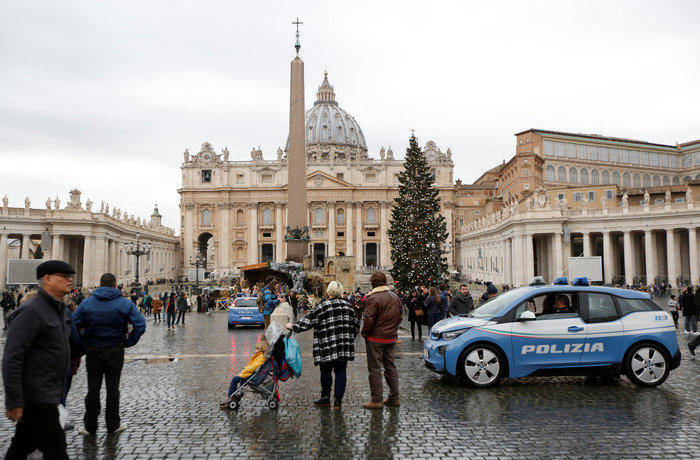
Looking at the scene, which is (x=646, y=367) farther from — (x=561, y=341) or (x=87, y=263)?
(x=87, y=263)

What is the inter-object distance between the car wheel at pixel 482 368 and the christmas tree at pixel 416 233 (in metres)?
18.9

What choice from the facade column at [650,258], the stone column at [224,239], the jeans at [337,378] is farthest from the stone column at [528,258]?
the stone column at [224,239]

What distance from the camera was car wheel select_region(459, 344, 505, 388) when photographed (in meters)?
7.73

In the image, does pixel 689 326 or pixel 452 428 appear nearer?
pixel 452 428

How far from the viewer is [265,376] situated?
6.72m

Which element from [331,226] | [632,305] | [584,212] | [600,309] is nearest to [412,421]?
[600,309]

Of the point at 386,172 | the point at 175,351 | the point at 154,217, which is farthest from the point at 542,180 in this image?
the point at 154,217

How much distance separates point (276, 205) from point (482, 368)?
71.1 metres

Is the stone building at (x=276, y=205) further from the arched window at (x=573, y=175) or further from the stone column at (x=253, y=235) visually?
the arched window at (x=573, y=175)

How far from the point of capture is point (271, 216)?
78250mm

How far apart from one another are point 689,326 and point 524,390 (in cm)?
968

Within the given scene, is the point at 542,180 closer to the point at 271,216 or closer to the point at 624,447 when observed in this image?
the point at 271,216

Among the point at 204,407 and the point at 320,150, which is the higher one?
the point at 320,150

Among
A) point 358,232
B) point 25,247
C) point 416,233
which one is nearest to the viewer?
point 416,233
